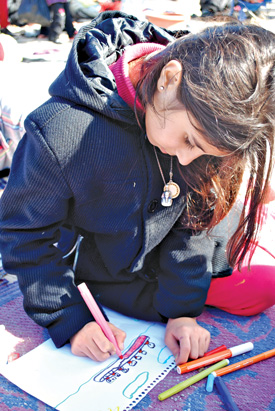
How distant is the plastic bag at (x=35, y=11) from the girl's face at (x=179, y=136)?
10.2ft

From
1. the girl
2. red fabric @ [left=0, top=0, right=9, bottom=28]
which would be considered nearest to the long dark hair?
the girl

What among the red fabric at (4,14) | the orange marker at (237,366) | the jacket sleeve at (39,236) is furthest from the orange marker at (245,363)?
the red fabric at (4,14)

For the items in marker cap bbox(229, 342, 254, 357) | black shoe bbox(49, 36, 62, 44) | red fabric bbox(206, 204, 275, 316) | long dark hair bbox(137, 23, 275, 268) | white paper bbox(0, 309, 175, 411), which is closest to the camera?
long dark hair bbox(137, 23, 275, 268)

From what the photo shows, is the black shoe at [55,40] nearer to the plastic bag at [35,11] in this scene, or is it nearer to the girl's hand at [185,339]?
the plastic bag at [35,11]

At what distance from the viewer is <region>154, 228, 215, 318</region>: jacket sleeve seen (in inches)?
33.1

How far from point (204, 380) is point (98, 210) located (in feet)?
1.08

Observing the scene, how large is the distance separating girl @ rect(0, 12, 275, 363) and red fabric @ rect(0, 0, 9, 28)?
9.82 ft

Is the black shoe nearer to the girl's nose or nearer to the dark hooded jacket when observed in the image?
the dark hooded jacket

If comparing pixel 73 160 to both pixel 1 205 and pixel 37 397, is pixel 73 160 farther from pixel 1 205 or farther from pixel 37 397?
pixel 37 397

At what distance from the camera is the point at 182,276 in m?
0.84

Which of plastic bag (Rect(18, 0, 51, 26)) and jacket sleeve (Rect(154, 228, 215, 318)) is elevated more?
jacket sleeve (Rect(154, 228, 215, 318))

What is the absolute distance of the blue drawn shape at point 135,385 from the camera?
715 mm

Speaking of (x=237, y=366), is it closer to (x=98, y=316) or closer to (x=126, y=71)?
(x=98, y=316)

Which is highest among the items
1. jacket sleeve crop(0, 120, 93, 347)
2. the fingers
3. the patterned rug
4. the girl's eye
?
the girl's eye
